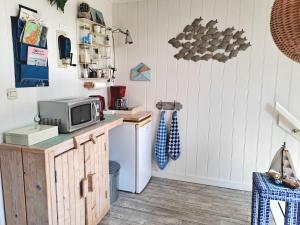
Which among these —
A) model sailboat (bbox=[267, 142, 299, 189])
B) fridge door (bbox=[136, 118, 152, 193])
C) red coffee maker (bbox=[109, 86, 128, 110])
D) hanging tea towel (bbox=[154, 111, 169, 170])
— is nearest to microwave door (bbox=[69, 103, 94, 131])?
fridge door (bbox=[136, 118, 152, 193])

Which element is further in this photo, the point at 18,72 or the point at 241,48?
the point at 241,48

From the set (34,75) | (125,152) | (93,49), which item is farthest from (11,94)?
(125,152)

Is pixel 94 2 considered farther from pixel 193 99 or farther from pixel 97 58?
Result: pixel 193 99

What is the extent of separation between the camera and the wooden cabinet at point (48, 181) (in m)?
1.48

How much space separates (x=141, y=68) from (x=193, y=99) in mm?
802

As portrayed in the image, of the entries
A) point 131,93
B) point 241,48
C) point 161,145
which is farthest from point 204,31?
point 161,145

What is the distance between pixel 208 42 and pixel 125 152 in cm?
163

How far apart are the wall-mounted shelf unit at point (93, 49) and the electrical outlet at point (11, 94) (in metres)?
0.83

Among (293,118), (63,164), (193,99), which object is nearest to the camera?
A: (63,164)

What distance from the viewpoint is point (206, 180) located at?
3.01 m

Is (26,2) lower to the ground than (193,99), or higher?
higher

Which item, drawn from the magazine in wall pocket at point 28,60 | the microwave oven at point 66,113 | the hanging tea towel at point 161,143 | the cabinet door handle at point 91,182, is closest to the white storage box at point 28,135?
the microwave oven at point 66,113

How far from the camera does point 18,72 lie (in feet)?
5.65

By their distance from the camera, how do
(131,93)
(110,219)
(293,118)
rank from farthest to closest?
1. (131,93)
2. (293,118)
3. (110,219)
